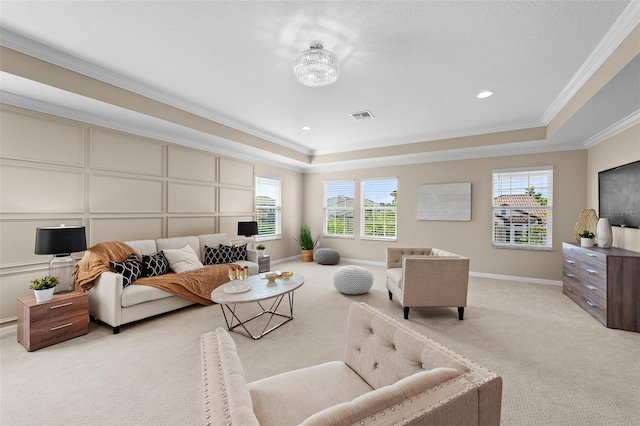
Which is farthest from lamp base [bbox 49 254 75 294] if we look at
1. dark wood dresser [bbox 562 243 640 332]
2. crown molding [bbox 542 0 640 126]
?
dark wood dresser [bbox 562 243 640 332]

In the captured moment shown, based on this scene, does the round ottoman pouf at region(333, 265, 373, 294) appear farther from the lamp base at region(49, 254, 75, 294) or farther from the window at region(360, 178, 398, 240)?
the lamp base at region(49, 254, 75, 294)

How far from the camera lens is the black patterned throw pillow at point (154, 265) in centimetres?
367

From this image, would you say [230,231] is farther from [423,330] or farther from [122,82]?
[423,330]

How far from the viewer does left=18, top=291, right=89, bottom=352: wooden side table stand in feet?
8.59

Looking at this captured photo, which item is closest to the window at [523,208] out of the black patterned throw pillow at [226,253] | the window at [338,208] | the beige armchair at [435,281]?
the beige armchair at [435,281]

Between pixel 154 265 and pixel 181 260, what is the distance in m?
0.37

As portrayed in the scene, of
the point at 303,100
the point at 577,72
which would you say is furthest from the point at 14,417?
the point at 577,72

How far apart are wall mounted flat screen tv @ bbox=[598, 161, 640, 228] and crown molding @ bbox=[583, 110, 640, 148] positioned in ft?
1.70

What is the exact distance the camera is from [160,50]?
9.03 ft

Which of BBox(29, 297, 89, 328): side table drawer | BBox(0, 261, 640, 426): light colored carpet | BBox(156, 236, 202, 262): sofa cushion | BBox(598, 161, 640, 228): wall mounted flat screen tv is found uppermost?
BBox(598, 161, 640, 228): wall mounted flat screen tv

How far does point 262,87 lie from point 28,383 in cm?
354

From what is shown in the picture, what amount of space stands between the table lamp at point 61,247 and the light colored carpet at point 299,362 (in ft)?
2.04

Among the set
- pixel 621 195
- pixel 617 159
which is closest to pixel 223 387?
pixel 621 195

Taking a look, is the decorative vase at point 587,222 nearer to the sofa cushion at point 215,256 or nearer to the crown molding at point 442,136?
the crown molding at point 442,136
